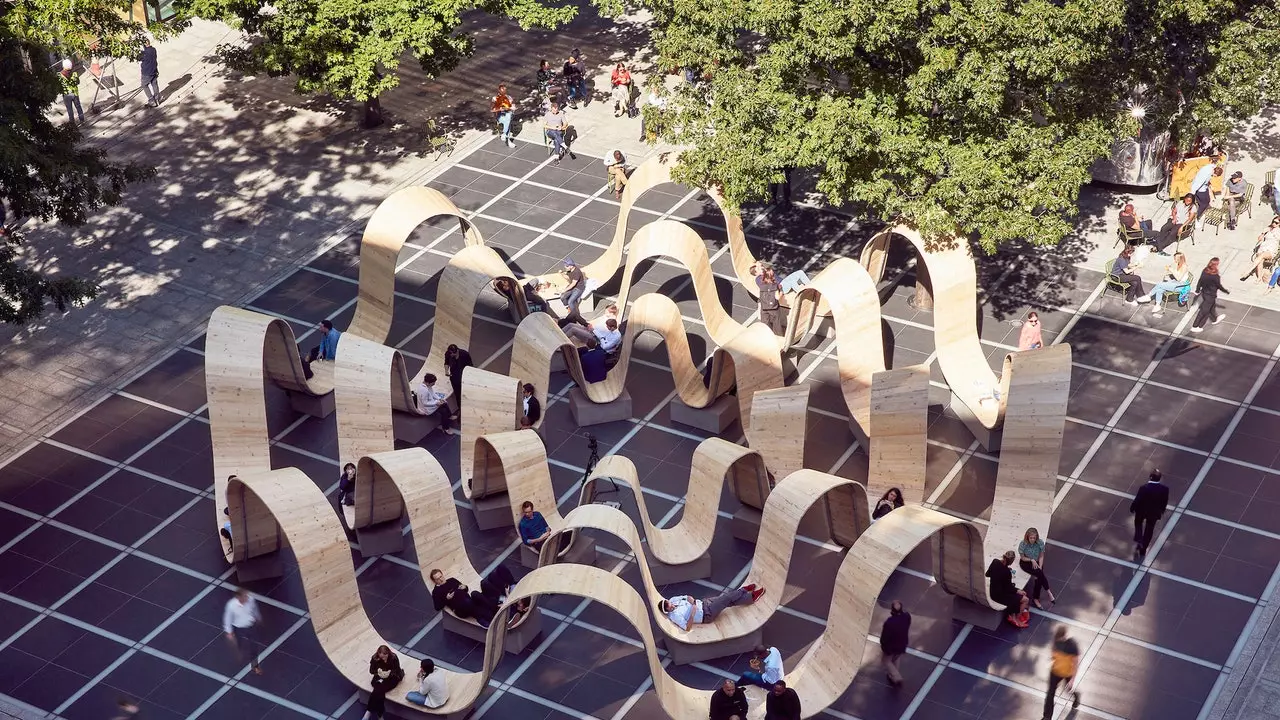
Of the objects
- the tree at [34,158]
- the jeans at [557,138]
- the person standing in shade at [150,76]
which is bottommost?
the jeans at [557,138]

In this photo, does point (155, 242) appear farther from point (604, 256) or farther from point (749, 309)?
point (749, 309)

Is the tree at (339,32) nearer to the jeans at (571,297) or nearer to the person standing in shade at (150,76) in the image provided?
the person standing in shade at (150,76)

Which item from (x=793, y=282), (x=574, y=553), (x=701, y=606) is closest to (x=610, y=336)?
(x=793, y=282)

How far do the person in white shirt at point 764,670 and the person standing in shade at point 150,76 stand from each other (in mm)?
26772

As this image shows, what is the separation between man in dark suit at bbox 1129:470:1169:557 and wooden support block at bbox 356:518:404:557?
1262 cm

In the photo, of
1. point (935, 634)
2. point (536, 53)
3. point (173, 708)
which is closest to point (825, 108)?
point (935, 634)

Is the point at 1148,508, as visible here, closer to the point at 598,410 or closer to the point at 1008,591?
the point at 1008,591

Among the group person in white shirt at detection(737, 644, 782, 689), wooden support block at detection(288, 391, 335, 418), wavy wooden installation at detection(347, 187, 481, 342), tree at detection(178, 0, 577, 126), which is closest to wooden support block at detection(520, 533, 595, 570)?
person in white shirt at detection(737, 644, 782, 689)

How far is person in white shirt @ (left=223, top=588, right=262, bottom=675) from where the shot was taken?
23.8m

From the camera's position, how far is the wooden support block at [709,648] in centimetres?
2364

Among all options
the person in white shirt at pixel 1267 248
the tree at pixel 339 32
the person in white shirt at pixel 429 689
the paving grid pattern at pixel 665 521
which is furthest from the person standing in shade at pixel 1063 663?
the tree at pixel 339 32

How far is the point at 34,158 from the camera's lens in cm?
2786

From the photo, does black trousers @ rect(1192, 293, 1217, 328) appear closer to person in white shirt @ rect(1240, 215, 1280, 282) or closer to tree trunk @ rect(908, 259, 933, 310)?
person in white shirt @ rect(1240, 215, 1280, 282)

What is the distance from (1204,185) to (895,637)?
716 inches
